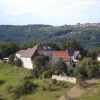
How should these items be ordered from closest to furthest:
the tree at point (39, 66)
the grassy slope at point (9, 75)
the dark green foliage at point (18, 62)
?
the grassy slope at point (9, 75) → the tree at point (39, 66) → the dark green foliage at point (18, 62)

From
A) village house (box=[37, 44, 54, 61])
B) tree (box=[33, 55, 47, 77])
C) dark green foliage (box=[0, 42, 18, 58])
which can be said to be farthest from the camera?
dark green foliage (box=[0, 42, 18, 58])

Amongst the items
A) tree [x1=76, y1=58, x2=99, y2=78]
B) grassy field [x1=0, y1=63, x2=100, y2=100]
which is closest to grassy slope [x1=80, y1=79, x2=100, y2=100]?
grassy field [x1=0, y1=63, x2=100, y2=100]

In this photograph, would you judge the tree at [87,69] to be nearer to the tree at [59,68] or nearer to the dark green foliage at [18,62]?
the tree at [59,68]

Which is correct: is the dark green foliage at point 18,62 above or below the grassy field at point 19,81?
above

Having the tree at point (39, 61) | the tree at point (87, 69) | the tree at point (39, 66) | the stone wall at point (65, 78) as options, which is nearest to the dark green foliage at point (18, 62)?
the tree at point (39, 66)

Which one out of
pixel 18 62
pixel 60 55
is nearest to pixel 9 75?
pixel 18 62

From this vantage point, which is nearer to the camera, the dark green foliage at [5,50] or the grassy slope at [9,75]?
the grassy slope at [9,75]

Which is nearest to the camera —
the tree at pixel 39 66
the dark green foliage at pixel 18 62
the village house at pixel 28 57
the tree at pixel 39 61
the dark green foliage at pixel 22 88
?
the dark green foliage at pixel 22 88

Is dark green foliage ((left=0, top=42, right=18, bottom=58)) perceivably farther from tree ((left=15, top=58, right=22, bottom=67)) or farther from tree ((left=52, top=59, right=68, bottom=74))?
tree ((left=52, top=59, right=68, bottom=74))

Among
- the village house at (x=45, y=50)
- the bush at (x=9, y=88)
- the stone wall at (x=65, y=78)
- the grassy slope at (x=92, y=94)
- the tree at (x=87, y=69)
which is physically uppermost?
the village house at (x=45, y=50)

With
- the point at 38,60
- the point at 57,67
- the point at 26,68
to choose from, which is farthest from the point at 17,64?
the point at 57,67
